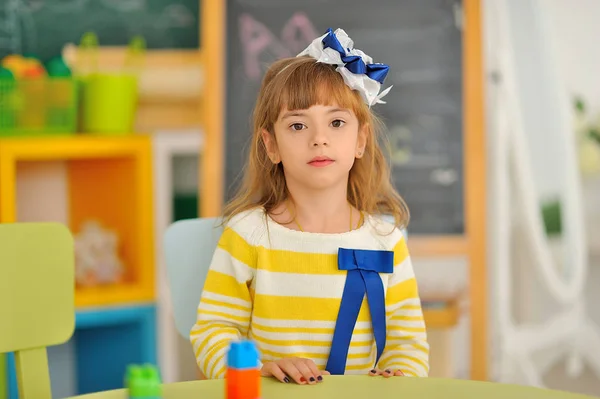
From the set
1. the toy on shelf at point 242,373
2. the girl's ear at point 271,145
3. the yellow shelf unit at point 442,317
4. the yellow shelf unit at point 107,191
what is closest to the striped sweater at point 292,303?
the girl's ear at point 271,145

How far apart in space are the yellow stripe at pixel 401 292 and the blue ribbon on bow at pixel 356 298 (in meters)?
0.03

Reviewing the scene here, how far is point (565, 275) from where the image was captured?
323cm

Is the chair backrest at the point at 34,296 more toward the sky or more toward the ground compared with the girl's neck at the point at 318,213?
more toward the ground

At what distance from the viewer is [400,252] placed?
1393 mm

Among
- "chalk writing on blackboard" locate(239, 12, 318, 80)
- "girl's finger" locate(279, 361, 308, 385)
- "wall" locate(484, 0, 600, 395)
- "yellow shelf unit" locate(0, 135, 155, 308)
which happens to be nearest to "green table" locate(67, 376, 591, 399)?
"girl's finger" locate(279, 361, 308, 385)

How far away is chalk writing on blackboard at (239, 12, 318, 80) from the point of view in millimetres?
3014

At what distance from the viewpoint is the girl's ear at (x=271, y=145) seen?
4.61 feet

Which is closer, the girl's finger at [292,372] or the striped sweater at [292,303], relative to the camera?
the girl's finger at [292,372]

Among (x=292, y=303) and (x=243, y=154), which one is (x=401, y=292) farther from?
(x=243, y=154)

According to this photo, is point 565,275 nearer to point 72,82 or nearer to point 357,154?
point 72,82

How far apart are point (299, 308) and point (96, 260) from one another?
5.54 ft

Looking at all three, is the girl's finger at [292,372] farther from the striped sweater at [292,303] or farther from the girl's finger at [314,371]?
the striped sweater at [292,303]

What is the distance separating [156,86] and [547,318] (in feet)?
5.23

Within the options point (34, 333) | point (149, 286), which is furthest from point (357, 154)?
point (149, 286)
